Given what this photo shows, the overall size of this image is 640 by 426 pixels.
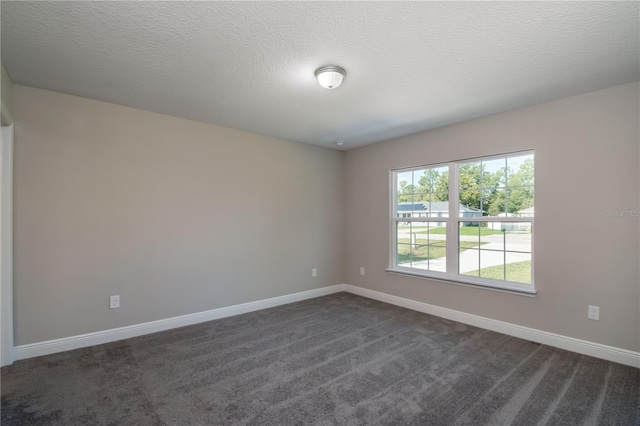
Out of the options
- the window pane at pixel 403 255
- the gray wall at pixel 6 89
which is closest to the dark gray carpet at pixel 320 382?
the window pane at pixel 403 255

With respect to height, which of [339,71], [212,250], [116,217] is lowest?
[212,250]

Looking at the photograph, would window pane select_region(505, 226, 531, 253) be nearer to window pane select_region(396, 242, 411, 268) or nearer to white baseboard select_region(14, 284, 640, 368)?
white baseboard select_region(14, 284, 640, 368)

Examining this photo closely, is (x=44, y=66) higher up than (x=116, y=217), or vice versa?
(x=44, y=66)

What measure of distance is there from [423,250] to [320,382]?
2506mm

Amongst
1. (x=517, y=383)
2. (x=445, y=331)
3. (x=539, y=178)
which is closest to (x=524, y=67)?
(x=539, y=178)

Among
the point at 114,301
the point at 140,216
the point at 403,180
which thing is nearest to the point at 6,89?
the point at 140,216

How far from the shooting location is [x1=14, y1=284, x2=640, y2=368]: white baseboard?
2.64 metres

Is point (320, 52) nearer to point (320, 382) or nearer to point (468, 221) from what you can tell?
point (320, 382)

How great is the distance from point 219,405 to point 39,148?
109 inches

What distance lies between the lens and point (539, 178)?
10.0ft

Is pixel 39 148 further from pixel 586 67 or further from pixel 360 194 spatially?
pixel 586 67

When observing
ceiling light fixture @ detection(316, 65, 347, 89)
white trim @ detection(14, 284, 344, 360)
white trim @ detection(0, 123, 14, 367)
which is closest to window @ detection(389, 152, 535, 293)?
white trim @ detection(14, 284, 344, 360)

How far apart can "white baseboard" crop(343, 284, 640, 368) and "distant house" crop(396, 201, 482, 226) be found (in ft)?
3.70

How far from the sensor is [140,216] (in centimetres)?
324
